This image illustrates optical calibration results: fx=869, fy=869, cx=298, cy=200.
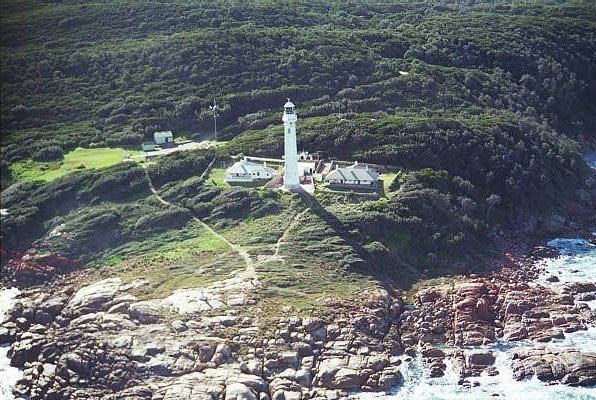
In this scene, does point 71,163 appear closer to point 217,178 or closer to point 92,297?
point 217,178

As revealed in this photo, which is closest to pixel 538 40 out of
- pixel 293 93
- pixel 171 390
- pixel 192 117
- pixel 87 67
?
pixel 293 93

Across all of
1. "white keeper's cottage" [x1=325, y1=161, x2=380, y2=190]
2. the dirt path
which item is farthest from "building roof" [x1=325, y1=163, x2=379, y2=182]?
the dirt path


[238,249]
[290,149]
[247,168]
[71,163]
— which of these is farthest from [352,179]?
[71,163]

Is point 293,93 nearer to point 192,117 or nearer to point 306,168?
point 192,117

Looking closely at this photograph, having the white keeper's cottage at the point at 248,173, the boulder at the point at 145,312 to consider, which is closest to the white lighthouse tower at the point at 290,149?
the white keeper's cottage at the point at 248,173

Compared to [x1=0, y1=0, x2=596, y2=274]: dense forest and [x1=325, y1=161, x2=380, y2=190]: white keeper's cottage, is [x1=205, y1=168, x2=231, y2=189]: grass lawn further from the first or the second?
[x1=325, y1=161, x2=380, y2=190]: white keeper's cottage

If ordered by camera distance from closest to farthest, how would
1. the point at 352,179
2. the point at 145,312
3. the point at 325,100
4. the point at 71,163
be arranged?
the point at 145,312 → the point at 352,179 → the point at 71,163 → the point at 325,100

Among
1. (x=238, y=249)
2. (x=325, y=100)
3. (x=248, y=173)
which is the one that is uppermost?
(x=325, y=100)

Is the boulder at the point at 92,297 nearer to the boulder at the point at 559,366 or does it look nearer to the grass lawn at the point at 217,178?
the grass lawn at the point at 217,178
